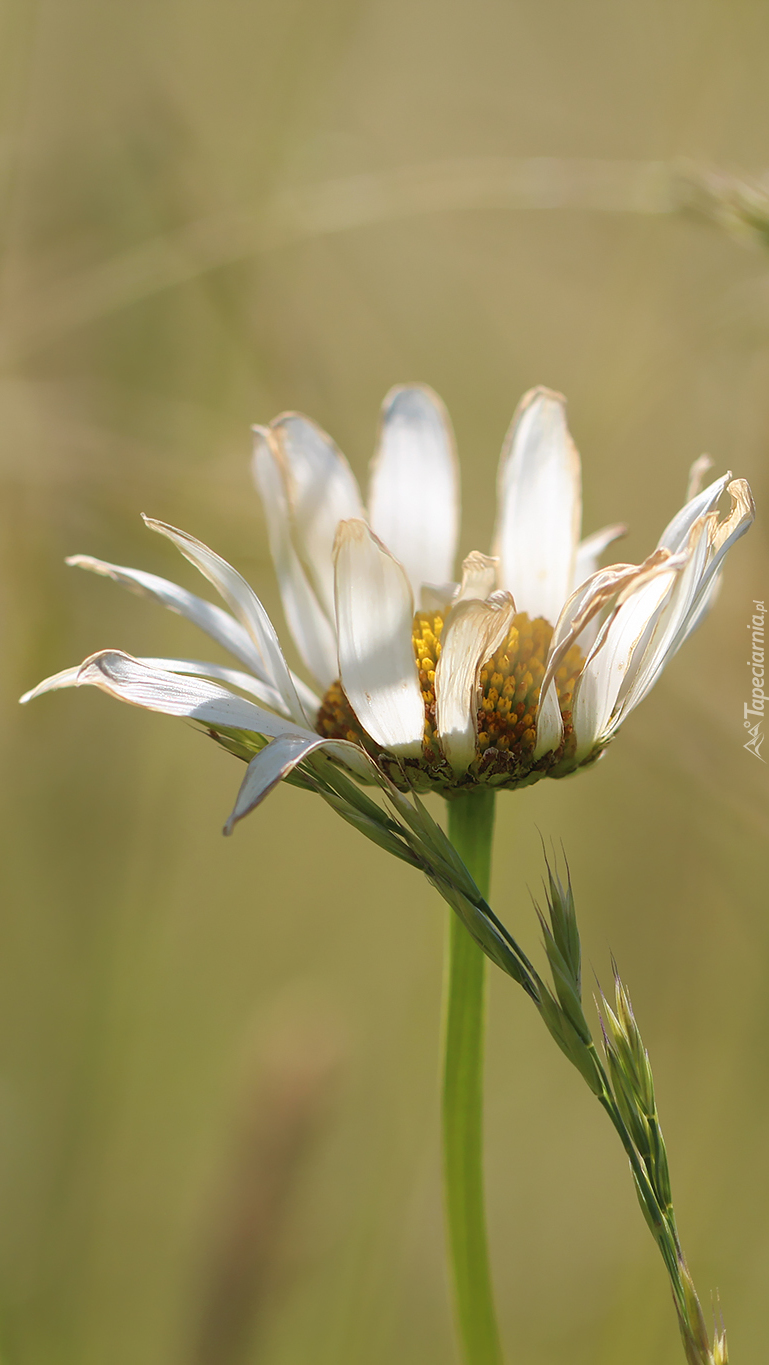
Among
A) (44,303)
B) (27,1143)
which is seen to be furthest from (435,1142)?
(44,303)

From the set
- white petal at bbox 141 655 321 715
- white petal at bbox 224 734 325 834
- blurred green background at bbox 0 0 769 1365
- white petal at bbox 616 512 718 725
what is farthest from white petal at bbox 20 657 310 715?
blurred green background at bbox 0 0 769 1365

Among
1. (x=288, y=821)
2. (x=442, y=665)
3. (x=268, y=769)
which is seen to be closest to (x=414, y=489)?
(x=442, y=665)

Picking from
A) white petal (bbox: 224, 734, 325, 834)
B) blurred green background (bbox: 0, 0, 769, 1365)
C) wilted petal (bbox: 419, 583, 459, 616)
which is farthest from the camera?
blurred green background (bbox: 0, 0, 769, 1365)

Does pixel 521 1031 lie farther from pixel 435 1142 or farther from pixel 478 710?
pixel 478 710

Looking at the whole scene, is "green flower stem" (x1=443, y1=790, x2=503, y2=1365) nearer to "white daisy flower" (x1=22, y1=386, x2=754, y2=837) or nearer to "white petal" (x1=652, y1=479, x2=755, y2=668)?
"white daisy flower" (x1=22, y1=386, x2=754, y2=837)

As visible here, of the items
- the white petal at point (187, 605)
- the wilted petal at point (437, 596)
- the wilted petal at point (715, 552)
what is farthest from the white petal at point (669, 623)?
the white petal at point (187, 605)
